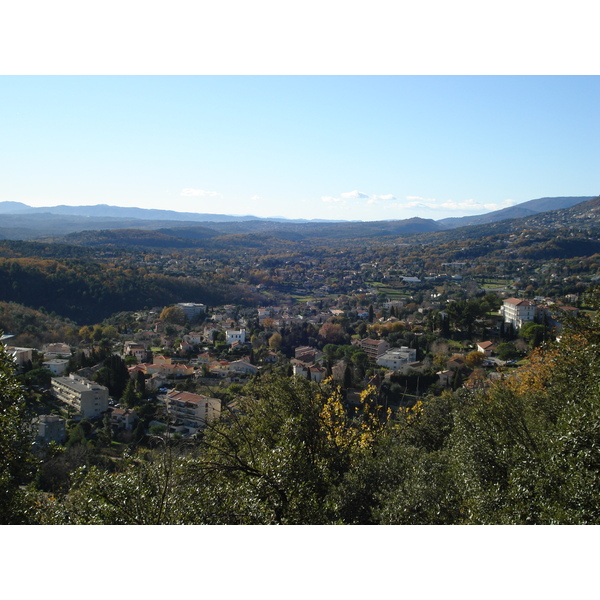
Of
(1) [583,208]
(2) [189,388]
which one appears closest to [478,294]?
(2) [189,388]

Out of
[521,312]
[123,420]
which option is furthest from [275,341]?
[521,312]

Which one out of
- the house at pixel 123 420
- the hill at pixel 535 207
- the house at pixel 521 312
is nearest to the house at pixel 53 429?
the house at pixel 123 420

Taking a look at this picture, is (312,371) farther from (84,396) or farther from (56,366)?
(56,366)

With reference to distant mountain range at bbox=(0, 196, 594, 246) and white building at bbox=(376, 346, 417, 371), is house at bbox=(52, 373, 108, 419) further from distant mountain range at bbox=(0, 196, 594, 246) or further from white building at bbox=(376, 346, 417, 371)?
distant mountain range at bbox=(0, 196, 594, 246)

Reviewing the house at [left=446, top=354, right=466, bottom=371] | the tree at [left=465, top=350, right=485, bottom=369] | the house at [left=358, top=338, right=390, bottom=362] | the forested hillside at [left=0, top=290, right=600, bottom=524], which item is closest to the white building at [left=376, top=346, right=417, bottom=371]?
the house at [left=358, top=338, right=390, bottom=362]

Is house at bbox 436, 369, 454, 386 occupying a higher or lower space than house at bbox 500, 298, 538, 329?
lower

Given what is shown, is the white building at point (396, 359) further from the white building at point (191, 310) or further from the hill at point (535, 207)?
the hill at point (535, 207)

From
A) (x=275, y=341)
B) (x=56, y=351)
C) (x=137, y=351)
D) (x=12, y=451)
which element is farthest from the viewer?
(x=275, y=341)
